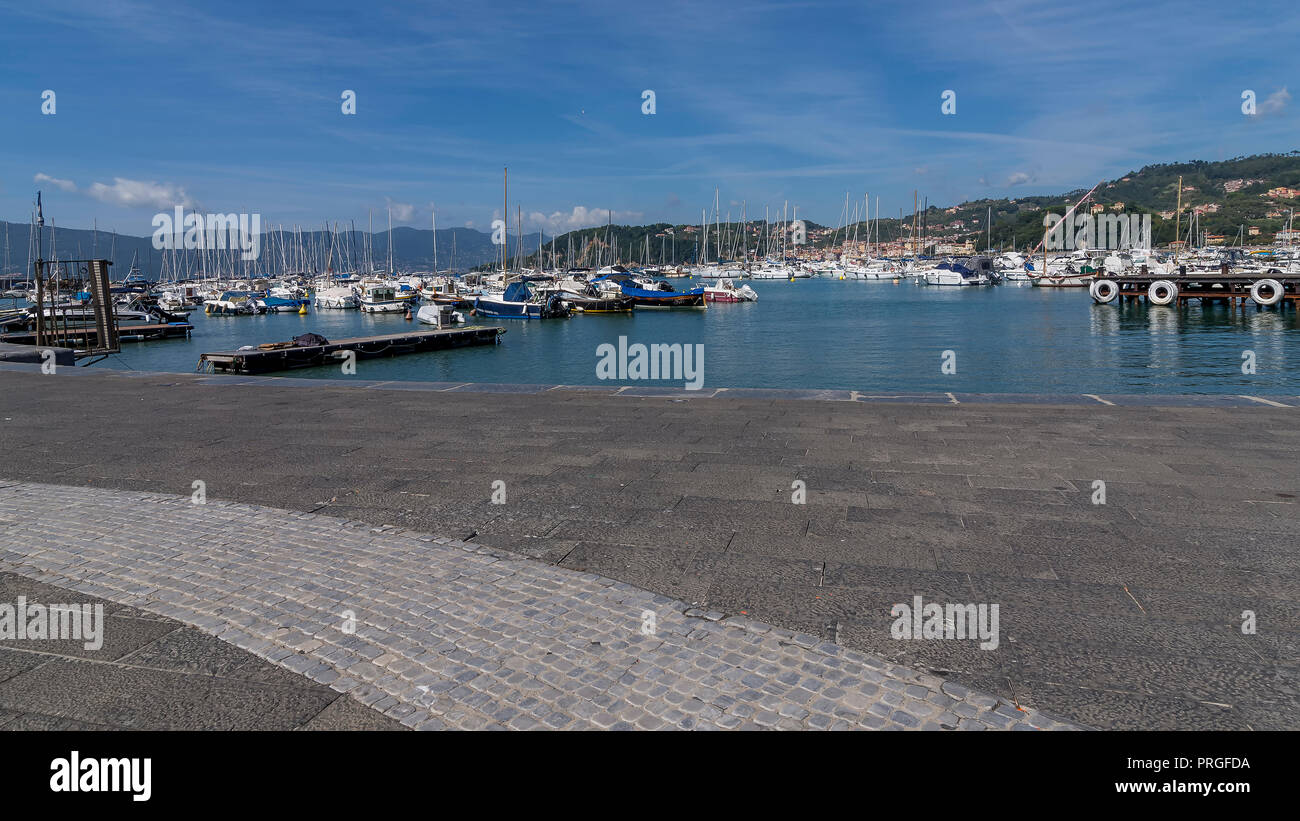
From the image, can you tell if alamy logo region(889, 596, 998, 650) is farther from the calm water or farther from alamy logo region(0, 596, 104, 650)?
the calm water

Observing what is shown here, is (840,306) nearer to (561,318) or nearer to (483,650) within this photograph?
(561,318)

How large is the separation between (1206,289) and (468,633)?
7536 centimetres

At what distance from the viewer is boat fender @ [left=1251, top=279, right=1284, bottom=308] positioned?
2277 inches

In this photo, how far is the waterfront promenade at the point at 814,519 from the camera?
163 inches

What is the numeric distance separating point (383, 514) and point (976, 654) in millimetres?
4502

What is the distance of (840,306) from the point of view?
84562 mm

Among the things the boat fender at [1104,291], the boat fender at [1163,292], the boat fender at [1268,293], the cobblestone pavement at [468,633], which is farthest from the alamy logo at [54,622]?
the boat fender at [1104,291]

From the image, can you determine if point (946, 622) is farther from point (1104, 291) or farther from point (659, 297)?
point (659, 297)

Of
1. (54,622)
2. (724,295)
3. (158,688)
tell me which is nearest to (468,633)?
(158,688)

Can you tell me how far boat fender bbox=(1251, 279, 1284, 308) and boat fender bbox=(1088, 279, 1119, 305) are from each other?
12345 mm
